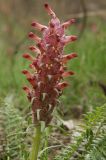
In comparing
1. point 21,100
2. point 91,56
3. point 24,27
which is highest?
point 24,27

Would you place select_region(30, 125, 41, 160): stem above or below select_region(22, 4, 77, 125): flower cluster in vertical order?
below

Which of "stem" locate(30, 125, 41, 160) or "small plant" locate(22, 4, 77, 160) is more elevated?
"small plant" locate(22, 4, 77, 160)

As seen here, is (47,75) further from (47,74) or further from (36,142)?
(36,142)

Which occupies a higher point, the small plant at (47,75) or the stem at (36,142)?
the small plant at (47,75)

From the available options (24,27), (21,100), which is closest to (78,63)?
(21,100)

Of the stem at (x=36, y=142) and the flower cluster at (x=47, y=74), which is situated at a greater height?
the flower cluster at (x=47, y=74)

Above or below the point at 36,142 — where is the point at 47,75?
above

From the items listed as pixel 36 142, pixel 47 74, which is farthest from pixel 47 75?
pixel 36 142

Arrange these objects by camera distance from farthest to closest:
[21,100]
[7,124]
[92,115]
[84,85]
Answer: [84,85], [21,100], [7,124], [92,115]

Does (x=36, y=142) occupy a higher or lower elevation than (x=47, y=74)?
lower

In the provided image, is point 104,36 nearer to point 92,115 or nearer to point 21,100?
point 21,100

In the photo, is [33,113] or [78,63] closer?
[33,113]
